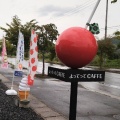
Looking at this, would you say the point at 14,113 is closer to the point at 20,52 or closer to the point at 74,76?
the point at 74,76

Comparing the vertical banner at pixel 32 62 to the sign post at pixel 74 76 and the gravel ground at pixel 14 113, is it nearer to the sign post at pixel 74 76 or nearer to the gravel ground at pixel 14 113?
the gravel ground at pixel 14 113

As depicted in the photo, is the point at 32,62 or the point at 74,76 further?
the point at 32,62

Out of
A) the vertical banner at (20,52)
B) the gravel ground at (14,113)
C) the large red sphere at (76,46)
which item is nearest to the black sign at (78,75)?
the large red sphere at (76,46)

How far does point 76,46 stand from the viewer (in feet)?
14.8

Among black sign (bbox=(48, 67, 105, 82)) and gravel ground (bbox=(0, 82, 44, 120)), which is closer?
black sign (bbox=(48, 67, 105, 82))

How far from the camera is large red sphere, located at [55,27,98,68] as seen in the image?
452cm

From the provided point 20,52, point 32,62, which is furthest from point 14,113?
point 20,52

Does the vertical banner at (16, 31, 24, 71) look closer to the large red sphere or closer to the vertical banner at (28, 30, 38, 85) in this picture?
the vertical banner at (28, 30, 38, 85)

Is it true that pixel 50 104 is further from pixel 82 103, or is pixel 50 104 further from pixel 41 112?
pixel 41 112

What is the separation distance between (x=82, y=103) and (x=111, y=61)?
38.9 meters

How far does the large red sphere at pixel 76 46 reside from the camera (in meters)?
4.52

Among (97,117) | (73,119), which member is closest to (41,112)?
(97,117)

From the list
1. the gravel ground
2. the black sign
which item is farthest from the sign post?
the gravel ground

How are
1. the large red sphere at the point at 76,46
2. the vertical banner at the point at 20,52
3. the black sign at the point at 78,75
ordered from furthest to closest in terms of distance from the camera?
the vertical banner at the point at 20,52
the black sign at the point at 78,75
the large red sphere at the point at 76,46
